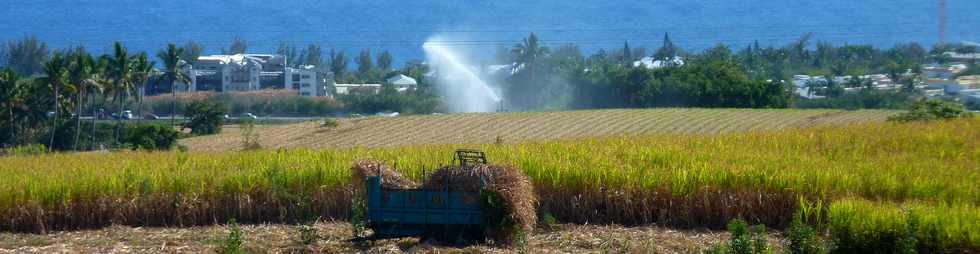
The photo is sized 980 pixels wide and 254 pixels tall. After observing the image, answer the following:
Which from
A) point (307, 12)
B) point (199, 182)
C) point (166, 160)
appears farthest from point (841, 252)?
point (307, 12)

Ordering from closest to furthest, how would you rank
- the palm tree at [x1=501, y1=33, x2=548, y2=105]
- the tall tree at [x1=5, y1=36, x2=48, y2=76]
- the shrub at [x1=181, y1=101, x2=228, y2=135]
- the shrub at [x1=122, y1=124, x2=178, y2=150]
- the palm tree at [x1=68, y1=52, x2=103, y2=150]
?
the shrub at [x1=122, y1=124, x2=178, y2=150], the palm tree at [x1=68, y1=52, x2=103, y2=150], the shrub at [x1=181, y1=101, x2=228, y2=135], the palm tree at [x1=501, y1=33, x2=548, y2=105], the tall tree at [x1=5, y1=36, x2=48, y2=76]

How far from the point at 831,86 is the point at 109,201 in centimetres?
6707

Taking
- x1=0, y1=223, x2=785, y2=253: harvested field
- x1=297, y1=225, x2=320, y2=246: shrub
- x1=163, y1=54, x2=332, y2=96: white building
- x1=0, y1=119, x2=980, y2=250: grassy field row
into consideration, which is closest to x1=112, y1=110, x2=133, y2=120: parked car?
x1=163, y1=54, x2=332, y2=96: white building

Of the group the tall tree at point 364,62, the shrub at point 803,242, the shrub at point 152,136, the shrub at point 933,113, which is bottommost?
the shrub at point 152,136

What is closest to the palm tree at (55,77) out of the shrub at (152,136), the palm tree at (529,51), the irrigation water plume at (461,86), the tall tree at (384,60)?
the shrub at (152,136)

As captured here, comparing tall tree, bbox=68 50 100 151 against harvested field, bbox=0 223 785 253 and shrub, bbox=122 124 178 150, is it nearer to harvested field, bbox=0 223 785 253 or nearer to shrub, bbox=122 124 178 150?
shrub, bbox=122 124 178 150

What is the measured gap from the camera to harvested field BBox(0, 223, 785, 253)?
48.2ft

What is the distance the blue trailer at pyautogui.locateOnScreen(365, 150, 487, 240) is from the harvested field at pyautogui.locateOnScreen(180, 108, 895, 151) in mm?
26522

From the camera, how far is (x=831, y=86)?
77.1 metres

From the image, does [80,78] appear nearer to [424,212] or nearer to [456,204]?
[424,212]

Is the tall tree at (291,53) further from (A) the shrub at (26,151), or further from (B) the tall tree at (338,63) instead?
(A) the shrub at (26,151)

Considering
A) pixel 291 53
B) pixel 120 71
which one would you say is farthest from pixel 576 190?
pixel 291 53

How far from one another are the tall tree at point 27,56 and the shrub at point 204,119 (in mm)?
54038

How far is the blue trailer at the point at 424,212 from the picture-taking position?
14703 millimetres
